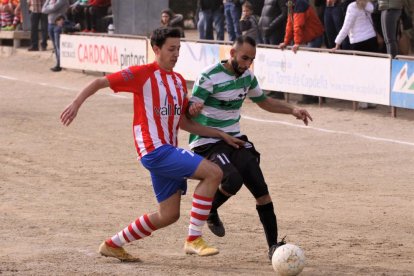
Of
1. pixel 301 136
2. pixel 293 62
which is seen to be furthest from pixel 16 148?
pixel 293 62

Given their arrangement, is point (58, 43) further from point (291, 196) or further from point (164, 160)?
point (164, 160)

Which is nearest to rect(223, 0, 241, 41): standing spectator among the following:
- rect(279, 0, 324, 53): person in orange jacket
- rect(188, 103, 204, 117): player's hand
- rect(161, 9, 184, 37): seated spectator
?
rect(161, 9, 184, 37): seated spectator

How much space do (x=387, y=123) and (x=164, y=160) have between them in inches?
382

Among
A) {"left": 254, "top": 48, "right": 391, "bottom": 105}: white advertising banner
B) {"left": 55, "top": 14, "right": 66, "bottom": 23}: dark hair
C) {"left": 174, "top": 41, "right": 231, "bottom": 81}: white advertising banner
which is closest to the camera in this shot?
{"left": 254, "top": 48, "right": 391, "bottom": 105}: white advertising banner

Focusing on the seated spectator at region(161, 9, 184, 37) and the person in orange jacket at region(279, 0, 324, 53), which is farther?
the seated spectator at region(161, 9, 184, 37)

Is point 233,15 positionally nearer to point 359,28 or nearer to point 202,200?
point 359,28

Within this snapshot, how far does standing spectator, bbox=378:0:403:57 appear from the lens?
59.6 feet

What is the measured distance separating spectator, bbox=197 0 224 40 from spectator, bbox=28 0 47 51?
754 cm

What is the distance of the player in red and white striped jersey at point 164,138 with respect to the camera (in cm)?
848

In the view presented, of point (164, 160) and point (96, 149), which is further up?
point (164, 160)

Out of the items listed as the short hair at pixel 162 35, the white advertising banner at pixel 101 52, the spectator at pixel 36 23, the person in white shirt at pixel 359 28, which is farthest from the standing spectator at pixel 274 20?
the short hair at pixel 162 35

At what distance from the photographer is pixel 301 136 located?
16688 millimetres

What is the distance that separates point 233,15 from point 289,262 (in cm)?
1422

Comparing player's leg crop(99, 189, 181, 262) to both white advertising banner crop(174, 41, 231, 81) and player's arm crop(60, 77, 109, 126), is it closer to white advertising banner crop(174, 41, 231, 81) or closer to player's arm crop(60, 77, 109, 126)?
player's arm crop(60, 77, 109, 126)
